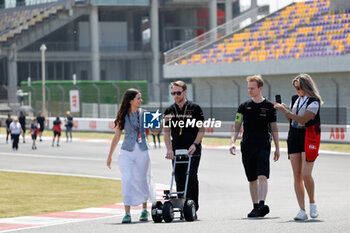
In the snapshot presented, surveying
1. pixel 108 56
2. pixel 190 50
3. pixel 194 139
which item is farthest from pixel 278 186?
pixel 108 56

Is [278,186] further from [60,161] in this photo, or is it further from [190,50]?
[190,50]

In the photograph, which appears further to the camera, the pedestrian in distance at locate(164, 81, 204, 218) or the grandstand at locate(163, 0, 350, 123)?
the grandstand at locate(163, 0, 350, 123)

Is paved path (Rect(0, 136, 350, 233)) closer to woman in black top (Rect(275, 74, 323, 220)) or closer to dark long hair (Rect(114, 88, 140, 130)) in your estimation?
woman in black top (Rect(275, 74, 323, 220))

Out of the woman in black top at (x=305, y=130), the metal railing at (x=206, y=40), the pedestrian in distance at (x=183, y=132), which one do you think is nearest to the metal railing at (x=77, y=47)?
the metal railing at (x=206, y=40)

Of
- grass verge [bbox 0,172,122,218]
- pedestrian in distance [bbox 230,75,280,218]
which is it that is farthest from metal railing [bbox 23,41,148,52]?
pedestrian in distance [bbox 230,75,280,218]

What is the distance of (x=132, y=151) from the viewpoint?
9766 mm

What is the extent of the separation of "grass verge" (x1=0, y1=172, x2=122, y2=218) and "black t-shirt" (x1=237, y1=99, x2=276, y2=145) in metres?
4.50

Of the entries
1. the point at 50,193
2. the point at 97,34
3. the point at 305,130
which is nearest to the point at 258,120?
the point at 305,130

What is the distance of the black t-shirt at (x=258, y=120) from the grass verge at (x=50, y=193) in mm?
4498

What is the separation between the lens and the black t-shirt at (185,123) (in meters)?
9.66

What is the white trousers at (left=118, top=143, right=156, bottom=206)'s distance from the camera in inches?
384

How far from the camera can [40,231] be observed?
891 centimetres

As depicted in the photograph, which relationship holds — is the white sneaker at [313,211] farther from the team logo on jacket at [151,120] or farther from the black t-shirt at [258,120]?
the team logo on jacket at [151,120]

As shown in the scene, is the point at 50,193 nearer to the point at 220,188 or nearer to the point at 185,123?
the point at 220,188
